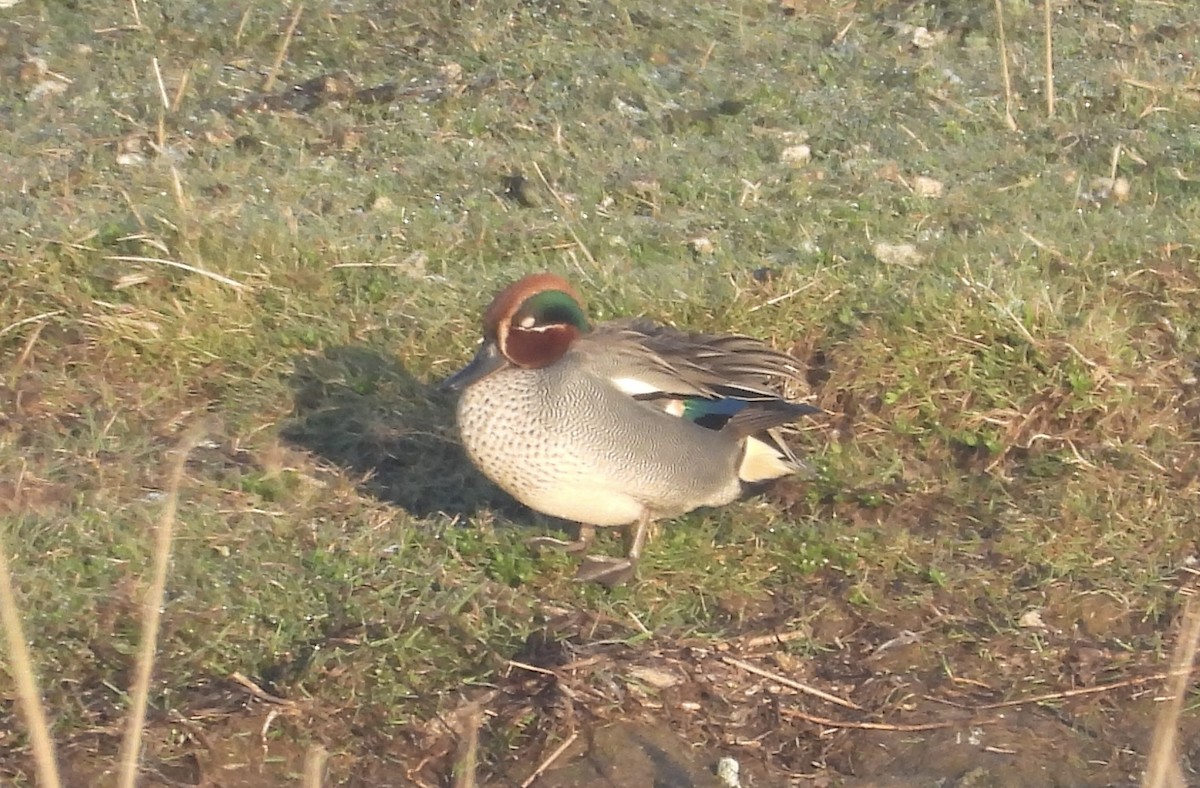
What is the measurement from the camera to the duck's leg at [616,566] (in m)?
3.36

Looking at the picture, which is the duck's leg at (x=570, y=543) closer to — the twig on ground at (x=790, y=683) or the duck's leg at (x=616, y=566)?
the duck's leg at (x=616, y=566)

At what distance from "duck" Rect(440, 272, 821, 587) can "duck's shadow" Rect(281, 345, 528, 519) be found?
310 mm

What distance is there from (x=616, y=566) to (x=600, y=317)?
1.05m

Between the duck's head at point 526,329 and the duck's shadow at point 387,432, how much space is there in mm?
482

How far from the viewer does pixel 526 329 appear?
3.26 meters

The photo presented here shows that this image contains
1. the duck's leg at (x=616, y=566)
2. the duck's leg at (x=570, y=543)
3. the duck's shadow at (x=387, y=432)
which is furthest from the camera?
the duck's shadow at (x=387, y=432)

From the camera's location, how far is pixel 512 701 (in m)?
3.03

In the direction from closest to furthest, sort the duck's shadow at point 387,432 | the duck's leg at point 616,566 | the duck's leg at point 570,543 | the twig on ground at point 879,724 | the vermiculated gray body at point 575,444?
the twig on ground at point 879,724
the vermiculated gray body at point 575,444
the duck's leg at point 616,566
the duck's leg at point 570,543
the duck's shadow at point 387,432

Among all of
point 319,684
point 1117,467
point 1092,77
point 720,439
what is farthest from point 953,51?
point 319,684

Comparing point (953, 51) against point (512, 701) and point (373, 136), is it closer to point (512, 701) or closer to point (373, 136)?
point (373, 136)

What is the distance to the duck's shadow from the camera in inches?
146

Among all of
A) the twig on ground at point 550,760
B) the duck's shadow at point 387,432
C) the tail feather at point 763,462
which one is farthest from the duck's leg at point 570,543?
the twig on ground at point 550,760

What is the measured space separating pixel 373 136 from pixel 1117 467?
2.65 metres

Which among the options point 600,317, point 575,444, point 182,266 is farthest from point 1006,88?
point 575,444
